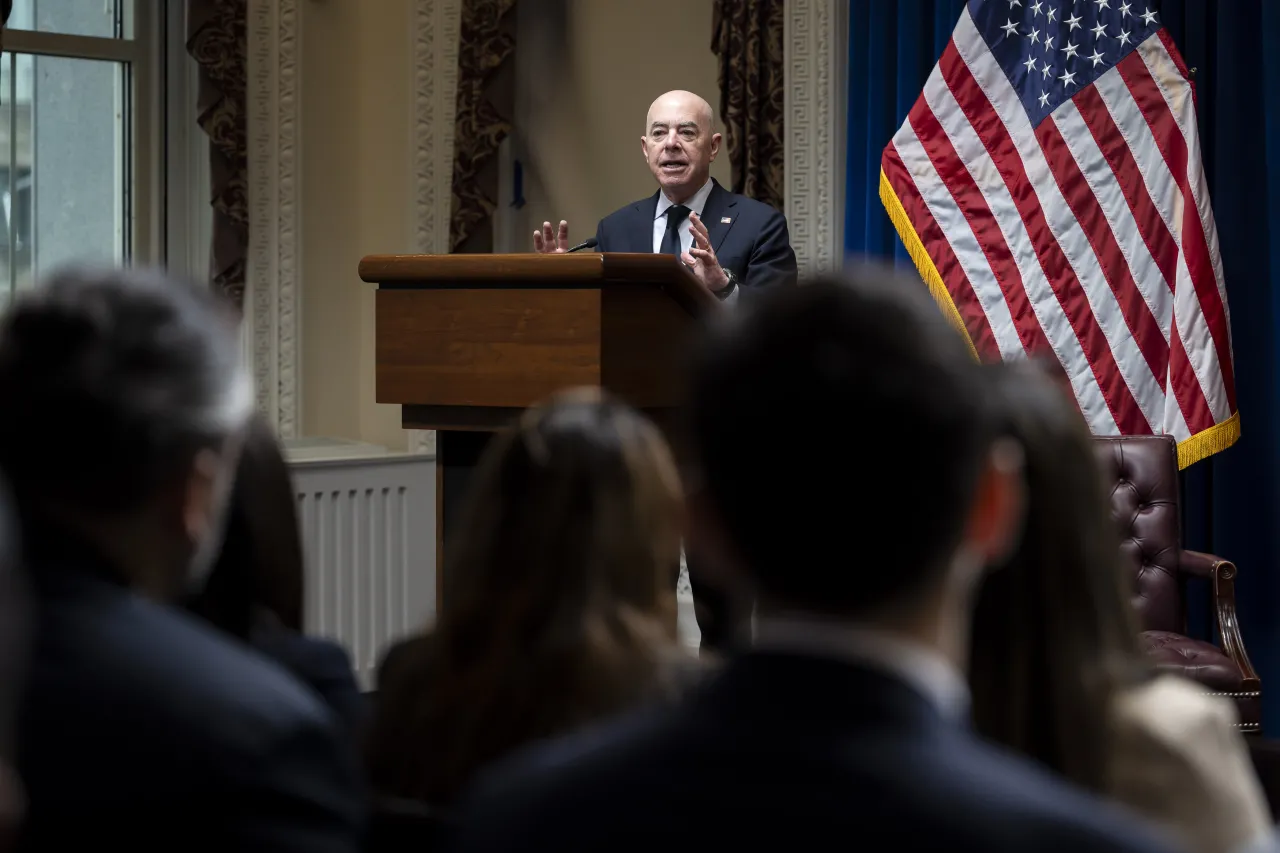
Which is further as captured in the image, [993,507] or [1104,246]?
[1104,246]

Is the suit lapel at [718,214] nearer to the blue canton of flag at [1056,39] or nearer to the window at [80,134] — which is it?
the blue canton of flag at [1056,39]

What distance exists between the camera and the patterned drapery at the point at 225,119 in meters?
5.32

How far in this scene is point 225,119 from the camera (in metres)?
5.38

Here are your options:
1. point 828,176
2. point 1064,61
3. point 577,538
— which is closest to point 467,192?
point 828,176

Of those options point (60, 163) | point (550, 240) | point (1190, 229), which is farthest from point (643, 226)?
point (60, 163)

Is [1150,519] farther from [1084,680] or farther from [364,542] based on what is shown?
[1084,680]

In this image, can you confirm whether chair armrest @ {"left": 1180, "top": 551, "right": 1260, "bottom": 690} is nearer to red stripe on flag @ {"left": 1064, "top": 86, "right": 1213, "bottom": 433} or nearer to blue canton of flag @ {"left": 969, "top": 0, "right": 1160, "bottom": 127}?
red stripe on flag @ {"left": 1064, "top": 86, "right": 1213, "bottom": 433}

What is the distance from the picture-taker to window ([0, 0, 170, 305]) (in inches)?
207

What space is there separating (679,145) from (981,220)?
0.90 m

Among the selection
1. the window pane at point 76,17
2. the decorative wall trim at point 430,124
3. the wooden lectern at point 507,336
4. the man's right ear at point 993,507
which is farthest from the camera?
the decorative wall trim at point 430,124

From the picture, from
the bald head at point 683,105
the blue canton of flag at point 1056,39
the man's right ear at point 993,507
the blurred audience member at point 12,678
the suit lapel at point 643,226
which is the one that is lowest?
the blurred audience member at point 12,678

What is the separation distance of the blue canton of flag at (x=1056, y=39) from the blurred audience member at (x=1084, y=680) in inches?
126

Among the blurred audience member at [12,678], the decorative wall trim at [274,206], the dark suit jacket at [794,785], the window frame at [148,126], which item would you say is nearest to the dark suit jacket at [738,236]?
the decorative wall trim at [274,206]

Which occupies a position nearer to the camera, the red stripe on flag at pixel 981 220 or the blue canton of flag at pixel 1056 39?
the blue canton of flag at pixel 1056 39
